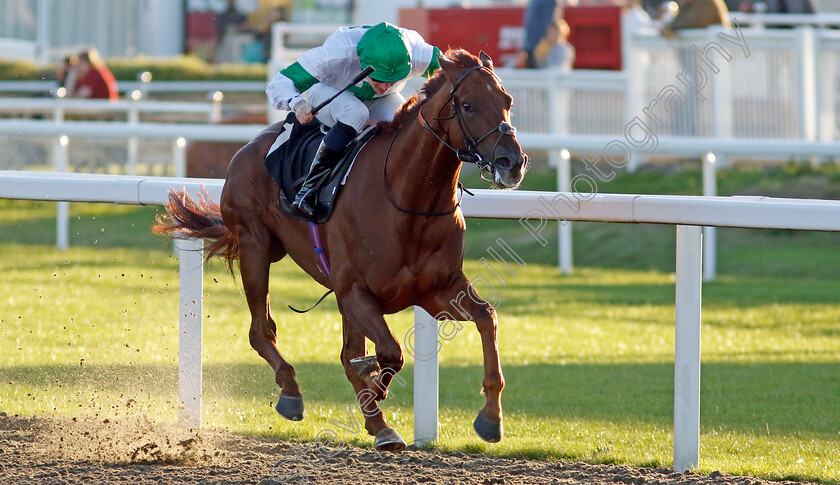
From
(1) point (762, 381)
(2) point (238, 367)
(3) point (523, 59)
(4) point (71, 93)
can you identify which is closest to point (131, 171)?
(4) point (71, 93)

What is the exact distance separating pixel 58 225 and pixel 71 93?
5.32 m

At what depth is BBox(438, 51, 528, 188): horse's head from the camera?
11.2 feet

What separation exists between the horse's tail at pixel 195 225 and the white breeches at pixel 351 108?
0.82m

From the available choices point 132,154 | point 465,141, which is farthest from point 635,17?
point 465,141

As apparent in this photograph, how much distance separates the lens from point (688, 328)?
418 centimetres

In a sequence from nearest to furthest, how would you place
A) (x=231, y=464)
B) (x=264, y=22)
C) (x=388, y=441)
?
(x=388, y=441) → (x=231, y=464) → (x=264, y=22)

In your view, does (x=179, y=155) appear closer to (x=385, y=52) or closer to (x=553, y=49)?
(x=553, y=49)

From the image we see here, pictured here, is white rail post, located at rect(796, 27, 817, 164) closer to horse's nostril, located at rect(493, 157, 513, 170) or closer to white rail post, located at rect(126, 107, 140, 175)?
white rail post, located at rect(126, 107, 140, 175)

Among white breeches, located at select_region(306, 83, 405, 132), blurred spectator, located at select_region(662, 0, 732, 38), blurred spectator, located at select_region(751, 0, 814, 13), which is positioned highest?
blurred spectator, located at select_region(751, 0, 814, 13)

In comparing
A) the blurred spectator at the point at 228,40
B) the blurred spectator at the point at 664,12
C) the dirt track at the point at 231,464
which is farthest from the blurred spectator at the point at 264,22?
the dirt track at the point at 231,464

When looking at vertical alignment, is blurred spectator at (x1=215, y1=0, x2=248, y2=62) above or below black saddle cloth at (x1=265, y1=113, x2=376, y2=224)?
above

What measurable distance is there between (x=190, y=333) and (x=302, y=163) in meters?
1.11

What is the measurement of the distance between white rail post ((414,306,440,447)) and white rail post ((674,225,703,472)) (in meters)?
1.02

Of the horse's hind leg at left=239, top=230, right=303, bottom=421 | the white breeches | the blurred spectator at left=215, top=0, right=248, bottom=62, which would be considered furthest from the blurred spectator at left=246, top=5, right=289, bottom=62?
the white breeches
